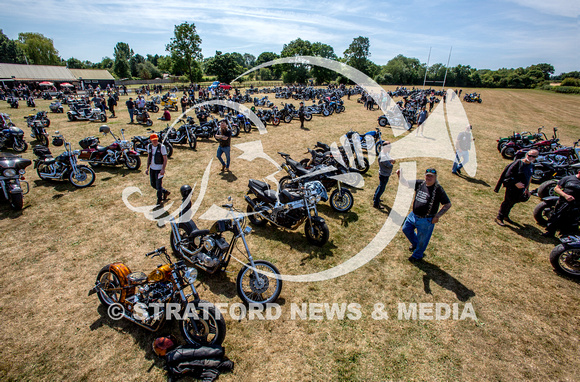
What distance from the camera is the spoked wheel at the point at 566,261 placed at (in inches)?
195

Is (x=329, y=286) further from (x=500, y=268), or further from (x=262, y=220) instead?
(x=500, y=268)

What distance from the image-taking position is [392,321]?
4.12 metres

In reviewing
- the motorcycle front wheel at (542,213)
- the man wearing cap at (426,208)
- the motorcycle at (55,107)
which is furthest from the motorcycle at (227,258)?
the motorcycle at (55,107)

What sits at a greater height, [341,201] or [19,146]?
[19,146]

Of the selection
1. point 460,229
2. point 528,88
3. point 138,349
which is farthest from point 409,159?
point 528,88

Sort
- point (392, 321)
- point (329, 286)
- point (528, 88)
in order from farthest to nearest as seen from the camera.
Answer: point (528, 88) → point (329, 286) → point (392, 321)

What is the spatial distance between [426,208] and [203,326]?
4.26 m

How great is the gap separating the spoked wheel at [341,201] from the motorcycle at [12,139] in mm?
14081

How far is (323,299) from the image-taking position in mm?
4496

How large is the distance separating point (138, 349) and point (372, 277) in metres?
4.09

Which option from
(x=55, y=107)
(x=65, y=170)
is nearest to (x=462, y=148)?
(x=65, y=170)

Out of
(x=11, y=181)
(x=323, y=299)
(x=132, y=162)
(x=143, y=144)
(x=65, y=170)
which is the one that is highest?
(x=143, y=144)

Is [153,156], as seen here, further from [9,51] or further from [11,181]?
[9,51]

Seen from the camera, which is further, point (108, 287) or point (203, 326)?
point (108, 287)
